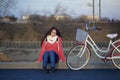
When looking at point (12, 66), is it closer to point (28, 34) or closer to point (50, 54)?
point (50, 54)

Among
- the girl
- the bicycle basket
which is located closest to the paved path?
the girl

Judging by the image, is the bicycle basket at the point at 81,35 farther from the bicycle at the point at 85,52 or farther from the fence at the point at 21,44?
the fence at the point at 21,44

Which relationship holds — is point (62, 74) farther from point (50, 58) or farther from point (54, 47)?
point (54, 47)

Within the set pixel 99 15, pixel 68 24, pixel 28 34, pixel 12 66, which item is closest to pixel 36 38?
pixel 28 34

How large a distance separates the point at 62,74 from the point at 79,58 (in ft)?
1.80

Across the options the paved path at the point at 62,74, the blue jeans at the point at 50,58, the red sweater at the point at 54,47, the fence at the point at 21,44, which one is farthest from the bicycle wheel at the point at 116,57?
Result: the fence at the point at 21,44

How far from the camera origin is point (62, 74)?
615 centimetres

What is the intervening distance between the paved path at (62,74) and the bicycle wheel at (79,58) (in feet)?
0.35

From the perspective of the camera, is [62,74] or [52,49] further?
[52,49]

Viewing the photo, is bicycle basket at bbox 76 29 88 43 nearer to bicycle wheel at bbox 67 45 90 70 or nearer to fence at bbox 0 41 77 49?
bicycle wheel at bbox 67 45 90 70

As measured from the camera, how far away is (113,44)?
638 centimetres

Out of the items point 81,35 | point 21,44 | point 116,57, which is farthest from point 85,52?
point 21,44

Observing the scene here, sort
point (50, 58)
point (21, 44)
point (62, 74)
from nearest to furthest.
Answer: point (62, 74)
point (50, 58)
point (21, 44)

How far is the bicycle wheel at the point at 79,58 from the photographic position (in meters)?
6.44
